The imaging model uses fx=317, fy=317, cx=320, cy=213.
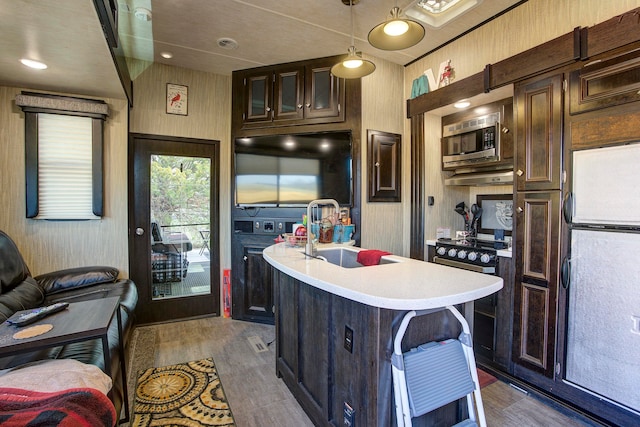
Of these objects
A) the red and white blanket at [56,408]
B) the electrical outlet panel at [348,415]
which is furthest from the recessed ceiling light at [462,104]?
the red and white blanket at [56,408]

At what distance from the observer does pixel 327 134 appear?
335 cm

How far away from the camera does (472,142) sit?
3039 millimetres

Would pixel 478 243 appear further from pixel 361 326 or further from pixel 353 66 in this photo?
pixel 361 326

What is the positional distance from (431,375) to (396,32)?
187 centimetres

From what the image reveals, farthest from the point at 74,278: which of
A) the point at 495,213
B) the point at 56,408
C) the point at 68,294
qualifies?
the point at 495,213

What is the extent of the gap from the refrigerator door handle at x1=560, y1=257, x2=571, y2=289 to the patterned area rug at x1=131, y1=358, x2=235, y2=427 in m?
2.31

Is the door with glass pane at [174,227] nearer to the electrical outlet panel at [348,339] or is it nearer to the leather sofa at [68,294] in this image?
the leather sofa at [68,294]

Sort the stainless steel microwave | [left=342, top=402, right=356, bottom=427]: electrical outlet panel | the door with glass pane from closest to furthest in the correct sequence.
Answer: [left=342, top=402, right=356, bottom=427]: electrical outlet panel, the stainless steel microwave, the door with glass pane

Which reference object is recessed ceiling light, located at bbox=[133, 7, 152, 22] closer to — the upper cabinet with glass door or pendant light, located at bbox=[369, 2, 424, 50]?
the upper cabinet with glass door

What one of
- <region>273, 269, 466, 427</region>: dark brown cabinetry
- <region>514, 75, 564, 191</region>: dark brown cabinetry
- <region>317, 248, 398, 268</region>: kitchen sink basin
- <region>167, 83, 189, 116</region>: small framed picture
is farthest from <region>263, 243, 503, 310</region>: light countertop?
<region>167, 83, 189, 116</region>: small framed picture

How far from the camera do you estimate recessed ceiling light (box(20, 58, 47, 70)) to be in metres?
2.33

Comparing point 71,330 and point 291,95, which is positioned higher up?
point 291,95

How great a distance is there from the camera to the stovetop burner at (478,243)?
2.71m

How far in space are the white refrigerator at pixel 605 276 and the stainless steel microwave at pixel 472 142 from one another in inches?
32.2
